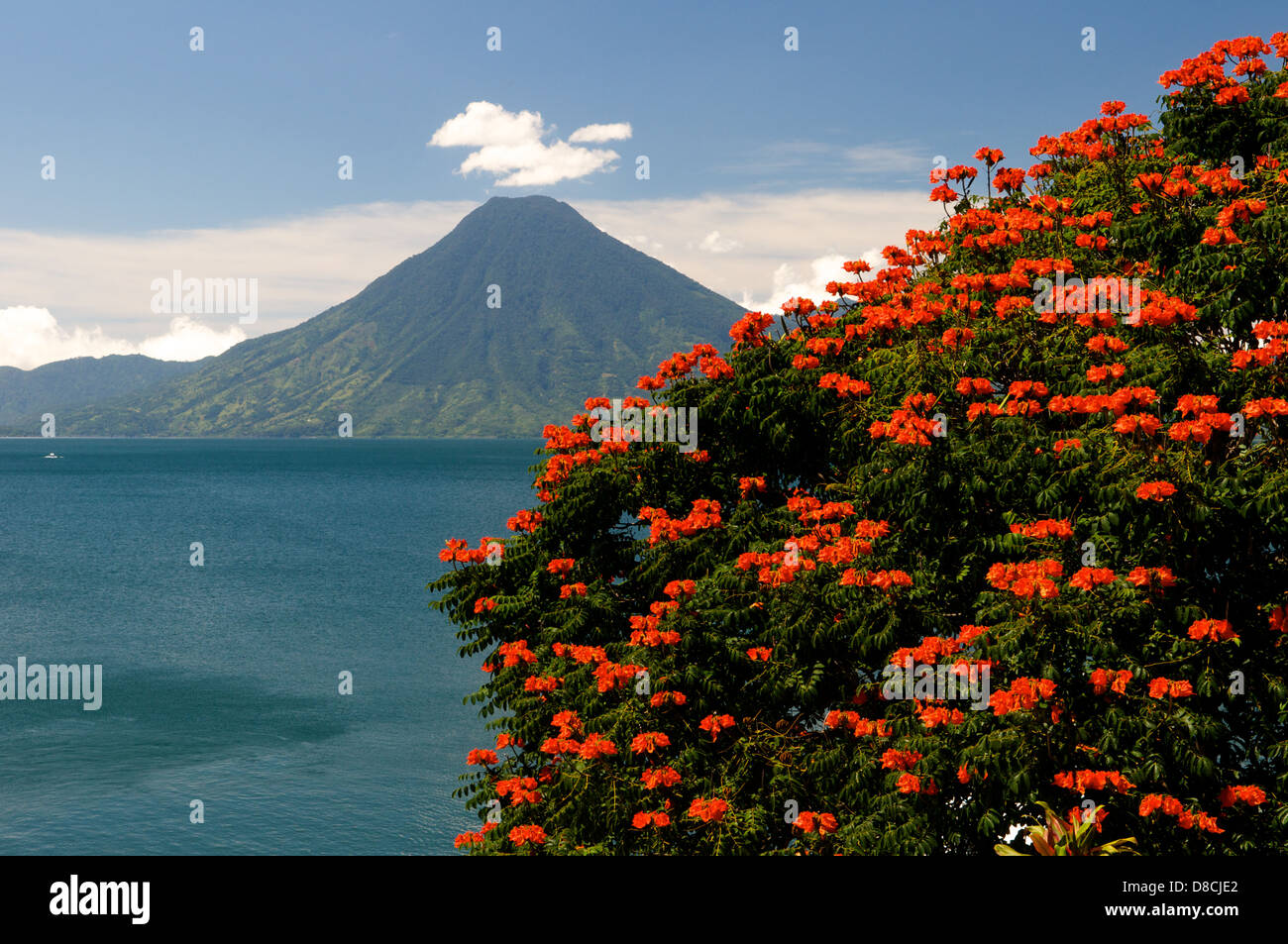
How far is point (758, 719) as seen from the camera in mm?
13500

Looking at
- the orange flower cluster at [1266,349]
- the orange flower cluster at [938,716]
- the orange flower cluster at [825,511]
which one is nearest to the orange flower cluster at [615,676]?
the orange flower cluster at [825,511]

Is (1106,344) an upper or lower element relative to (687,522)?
upper

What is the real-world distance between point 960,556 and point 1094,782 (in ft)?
12.9

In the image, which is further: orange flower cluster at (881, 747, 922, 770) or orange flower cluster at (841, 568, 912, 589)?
orange flower cluster at (841, 568, 912, 589)

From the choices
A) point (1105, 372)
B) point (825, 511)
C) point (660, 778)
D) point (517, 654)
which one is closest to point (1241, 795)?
point (1105, 372)

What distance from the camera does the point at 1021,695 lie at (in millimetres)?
9711

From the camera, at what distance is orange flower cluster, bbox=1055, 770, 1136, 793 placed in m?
9.54

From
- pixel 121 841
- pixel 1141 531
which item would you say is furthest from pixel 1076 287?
pixel 121 841

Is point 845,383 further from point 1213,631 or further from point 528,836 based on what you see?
point 528,836

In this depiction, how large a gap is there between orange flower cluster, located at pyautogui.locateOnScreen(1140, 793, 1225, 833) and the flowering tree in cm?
3

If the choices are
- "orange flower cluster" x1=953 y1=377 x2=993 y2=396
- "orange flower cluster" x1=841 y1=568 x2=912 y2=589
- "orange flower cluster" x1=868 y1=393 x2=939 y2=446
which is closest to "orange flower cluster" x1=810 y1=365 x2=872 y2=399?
"orange flower cluster" x1=953 y1=377 x2=993 y2=396

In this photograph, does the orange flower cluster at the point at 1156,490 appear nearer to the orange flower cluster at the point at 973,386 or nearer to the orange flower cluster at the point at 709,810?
the orange flower cluster at the point at 973,386

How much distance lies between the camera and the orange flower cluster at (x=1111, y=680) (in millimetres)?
9609

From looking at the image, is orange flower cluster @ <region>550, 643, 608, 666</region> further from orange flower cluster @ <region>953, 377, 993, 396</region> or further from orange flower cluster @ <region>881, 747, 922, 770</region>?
orange flower cluster @ <region>953, 377, 993, 396</region>
